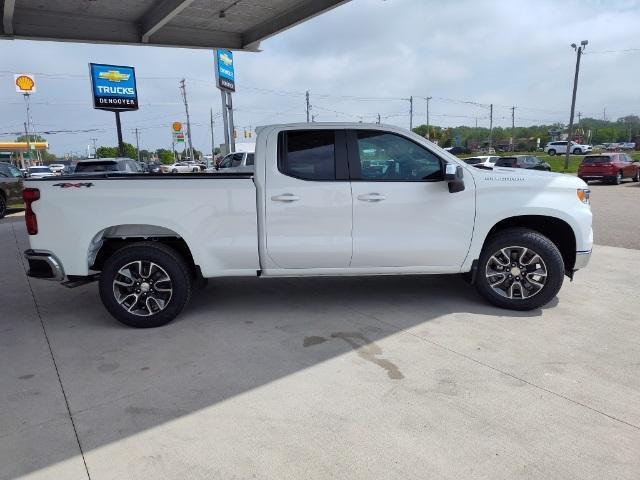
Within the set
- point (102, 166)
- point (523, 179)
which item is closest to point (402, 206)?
point (523, 179)

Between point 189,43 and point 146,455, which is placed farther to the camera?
point 189,43

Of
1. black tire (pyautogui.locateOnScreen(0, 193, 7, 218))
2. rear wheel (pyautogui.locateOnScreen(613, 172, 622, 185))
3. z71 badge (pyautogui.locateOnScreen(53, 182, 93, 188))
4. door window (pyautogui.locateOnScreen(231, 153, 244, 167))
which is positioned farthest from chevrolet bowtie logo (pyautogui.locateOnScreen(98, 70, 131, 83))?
rear wheel (pyautogui.locateOnScreen(613, 172, 622, 185))

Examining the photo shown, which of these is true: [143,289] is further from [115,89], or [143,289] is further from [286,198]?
[115,89]

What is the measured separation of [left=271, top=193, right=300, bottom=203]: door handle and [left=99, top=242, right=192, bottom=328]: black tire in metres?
1.15

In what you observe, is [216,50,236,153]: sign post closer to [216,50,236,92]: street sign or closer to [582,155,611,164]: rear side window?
[216,50,236,92]: street sign

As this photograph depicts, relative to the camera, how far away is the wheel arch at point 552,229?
16.6 feet

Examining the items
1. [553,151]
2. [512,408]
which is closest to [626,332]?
[512,408]

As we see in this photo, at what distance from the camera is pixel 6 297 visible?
608 centimetres

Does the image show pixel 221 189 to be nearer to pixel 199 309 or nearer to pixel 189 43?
pixel 199 309

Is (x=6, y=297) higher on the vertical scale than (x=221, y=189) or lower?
lower

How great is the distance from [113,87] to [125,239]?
70.8ft

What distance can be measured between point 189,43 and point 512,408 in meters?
11.9

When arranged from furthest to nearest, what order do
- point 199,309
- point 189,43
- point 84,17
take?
point 189,43 → point 84,17 → point 199,309

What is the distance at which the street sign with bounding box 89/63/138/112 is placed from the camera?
2280 cm
